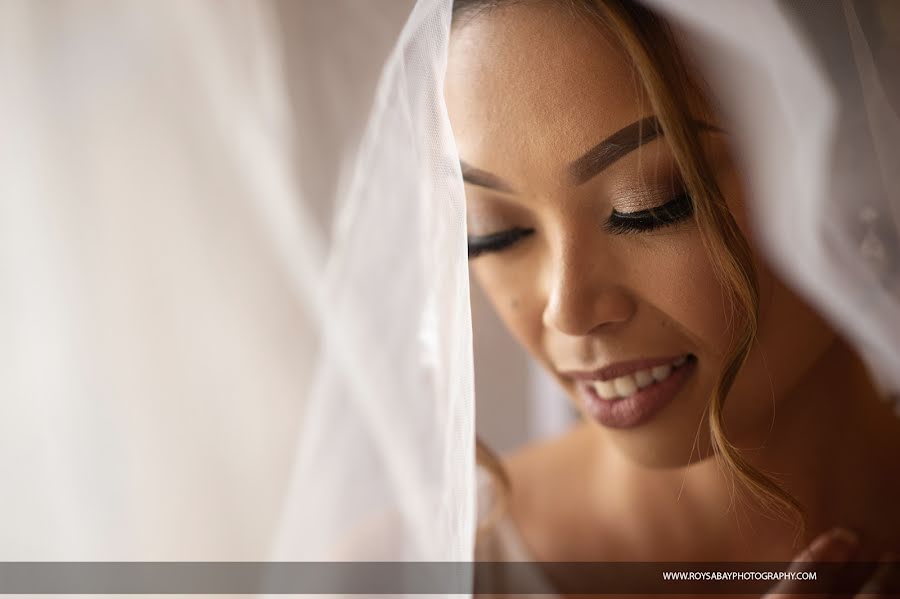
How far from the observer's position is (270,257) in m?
1.13

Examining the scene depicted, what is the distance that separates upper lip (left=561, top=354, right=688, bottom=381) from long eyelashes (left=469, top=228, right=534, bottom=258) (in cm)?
15

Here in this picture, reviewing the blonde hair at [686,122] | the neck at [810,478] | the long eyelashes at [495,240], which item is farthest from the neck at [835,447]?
the long eyelashes at [495,240]

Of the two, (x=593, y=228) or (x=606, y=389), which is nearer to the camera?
(x=593, y=228)

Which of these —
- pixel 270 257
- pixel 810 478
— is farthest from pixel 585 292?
pixel 270 257

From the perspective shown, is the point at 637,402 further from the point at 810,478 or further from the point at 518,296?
the point at 810,478

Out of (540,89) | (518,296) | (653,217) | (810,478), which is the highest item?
(540,89)

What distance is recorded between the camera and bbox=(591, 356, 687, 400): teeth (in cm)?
77

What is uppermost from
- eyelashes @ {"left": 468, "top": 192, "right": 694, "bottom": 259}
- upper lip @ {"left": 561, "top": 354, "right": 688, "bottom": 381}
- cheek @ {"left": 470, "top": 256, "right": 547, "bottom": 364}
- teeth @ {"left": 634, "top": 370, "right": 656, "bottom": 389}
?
eyelashes @ {"left": 468, "top": 192, "right": 694, "bottom": 259}

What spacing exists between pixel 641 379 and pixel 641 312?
88mm

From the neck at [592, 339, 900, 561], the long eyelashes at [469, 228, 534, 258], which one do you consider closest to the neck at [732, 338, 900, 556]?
the neck at [592, 339, 900, 561]

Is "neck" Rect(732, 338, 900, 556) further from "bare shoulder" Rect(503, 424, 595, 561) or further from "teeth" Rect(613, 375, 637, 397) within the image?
"bare shoulder" Rect(503, 424, 595, 561)

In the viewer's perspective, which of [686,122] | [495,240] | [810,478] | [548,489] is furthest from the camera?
[548,489]

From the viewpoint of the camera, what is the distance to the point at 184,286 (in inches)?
43.4

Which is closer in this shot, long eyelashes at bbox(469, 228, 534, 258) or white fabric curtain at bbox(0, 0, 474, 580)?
long eyelashes at bbox(469, 228, 534, 258)
